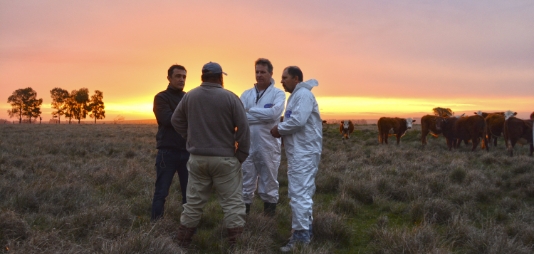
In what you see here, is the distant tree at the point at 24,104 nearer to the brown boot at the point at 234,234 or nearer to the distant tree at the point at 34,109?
the distant tree at the point at 34,109

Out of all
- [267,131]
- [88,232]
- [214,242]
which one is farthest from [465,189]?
[88,232]

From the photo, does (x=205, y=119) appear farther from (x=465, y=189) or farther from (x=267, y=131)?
(x=465, y=189)

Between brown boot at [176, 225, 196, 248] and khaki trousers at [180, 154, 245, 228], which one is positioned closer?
khaki trousers at [180, 154, 245, 228]

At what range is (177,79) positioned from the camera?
15.9 ft

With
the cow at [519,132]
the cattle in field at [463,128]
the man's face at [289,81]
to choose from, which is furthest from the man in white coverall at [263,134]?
the cattle in field at [463,128]

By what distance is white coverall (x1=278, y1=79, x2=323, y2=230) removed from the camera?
14.0 ft

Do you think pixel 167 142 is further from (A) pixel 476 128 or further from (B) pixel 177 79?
(A) pixel 476 128

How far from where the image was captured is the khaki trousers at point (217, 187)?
396cm

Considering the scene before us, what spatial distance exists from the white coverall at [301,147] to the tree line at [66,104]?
290ft

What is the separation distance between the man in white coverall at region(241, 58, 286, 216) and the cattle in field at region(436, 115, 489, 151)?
13.8 m

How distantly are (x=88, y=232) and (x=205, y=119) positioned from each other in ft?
6.85

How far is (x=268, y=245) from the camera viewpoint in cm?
434

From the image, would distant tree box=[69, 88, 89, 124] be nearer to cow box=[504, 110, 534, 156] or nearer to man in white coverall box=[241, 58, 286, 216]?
cow box=[504, 110, 534, 156]

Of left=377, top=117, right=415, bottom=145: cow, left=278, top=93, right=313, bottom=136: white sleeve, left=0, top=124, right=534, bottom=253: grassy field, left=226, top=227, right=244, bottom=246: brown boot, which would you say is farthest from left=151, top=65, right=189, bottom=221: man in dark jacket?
left=377, top=117, right=415, bottom=145: cow
